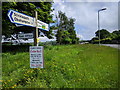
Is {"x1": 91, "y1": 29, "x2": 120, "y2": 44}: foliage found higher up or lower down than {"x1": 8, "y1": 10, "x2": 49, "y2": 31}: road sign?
higher up

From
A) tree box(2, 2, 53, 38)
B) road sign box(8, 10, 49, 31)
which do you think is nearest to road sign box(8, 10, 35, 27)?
road sign box(8, 10, 49, 31)

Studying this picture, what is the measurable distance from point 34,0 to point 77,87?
1221 cm

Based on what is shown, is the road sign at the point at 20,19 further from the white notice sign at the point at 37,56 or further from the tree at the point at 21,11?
the tree at the point at 21,11

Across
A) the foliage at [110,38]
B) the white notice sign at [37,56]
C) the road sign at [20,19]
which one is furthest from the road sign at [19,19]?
the foliage at [110,38]

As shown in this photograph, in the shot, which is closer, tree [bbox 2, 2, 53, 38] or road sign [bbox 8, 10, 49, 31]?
road sign [bbox 8, 10, 49, 31]

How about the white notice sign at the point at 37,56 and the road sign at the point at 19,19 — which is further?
the white notice sign at the point at 37,56

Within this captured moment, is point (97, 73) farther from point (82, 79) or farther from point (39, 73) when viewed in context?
point (39, 73)

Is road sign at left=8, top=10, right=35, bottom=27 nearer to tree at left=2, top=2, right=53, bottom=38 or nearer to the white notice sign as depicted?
the white notice sign

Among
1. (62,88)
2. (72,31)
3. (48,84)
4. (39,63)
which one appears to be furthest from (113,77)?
(72,31)

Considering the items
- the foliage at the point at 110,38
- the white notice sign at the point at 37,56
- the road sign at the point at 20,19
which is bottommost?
the white notice sign at the point at 37,56

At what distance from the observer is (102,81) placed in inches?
171

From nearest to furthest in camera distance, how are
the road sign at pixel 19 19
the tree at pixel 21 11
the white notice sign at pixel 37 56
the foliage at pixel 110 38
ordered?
1. the road sign at pixel 19 19
2. the white notice sign at pixel 37 56
3. the tree at pixel 21 11
4. the foliage at pixel 110 38

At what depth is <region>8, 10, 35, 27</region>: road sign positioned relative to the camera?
3.41m

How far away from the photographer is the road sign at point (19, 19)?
341 cm
